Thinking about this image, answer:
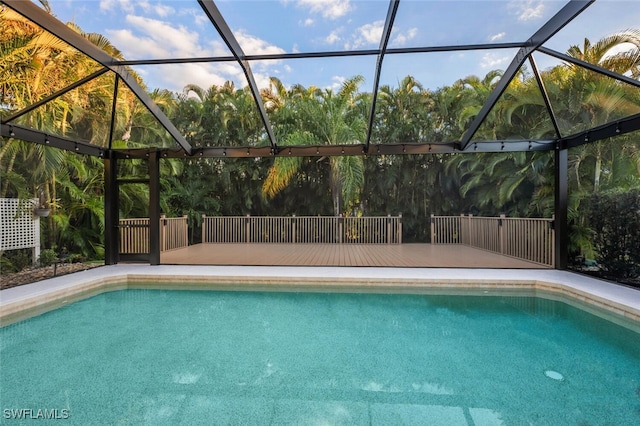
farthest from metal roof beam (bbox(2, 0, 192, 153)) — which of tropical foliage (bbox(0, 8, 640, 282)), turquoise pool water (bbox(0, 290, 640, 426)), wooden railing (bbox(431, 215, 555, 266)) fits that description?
wooden railing (bbox(431, 215, 555, 266))

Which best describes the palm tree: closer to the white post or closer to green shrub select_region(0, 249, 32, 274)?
the white post

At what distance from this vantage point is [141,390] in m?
2.62

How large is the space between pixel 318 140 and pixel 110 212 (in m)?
5.59

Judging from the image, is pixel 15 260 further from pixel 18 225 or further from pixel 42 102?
pixel 42 102

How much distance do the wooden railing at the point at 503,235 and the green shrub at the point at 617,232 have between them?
2.66ft

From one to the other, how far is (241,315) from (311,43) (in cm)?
415

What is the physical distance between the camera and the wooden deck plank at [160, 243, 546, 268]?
6742mm

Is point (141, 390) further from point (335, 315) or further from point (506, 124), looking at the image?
point (506, 124)

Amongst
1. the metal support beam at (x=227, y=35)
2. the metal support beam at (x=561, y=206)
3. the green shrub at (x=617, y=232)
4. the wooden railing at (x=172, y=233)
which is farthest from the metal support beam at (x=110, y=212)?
the green shrub at (x=617, y=232)

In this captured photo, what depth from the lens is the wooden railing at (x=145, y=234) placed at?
299 inches

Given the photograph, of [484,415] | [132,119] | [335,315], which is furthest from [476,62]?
[132,119]

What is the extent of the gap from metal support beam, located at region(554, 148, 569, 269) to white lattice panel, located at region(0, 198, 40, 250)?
1025 centimetres

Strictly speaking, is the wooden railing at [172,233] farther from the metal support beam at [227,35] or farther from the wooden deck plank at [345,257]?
the metal support beam at [227,35]

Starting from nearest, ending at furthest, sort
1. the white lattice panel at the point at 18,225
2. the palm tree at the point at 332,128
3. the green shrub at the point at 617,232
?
the green shrub at the point at 617,232, the white lattice panel at the point at 18,225, the palm tree at the point at 332,128
